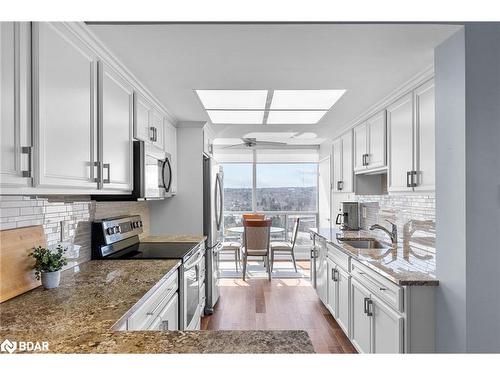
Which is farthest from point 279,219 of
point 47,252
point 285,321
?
point 47,252

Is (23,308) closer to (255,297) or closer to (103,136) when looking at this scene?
(103,136)

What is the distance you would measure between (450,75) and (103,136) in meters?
1.96

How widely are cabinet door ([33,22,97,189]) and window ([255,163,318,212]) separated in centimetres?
499

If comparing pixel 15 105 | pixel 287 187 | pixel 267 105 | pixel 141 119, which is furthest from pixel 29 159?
pixel 287 187

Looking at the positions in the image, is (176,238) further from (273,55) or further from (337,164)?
(337,164)

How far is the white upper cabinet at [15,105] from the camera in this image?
1190 millimetres

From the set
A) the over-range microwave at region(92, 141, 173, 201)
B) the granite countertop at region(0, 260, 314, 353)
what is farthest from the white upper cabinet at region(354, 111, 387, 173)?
the granite countertop at region(0, 260, 314, 353)

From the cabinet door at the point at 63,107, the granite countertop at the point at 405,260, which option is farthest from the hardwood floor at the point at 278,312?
the cabinet door at the point at 63,107

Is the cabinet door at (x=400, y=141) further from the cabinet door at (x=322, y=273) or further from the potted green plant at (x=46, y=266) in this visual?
the potted green plant at (x=46, y=266)

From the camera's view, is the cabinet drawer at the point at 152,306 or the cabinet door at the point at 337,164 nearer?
the cabinet drawer at the point at 152,306

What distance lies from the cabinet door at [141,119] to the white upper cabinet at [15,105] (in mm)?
1234

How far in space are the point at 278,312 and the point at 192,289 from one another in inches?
54.6

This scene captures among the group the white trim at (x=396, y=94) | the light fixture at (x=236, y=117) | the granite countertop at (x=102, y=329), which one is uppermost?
the light fixture at (x=236, y=117)

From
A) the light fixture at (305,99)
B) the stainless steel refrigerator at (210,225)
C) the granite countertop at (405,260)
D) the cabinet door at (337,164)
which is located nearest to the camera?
the granite countertop at (405,260)
